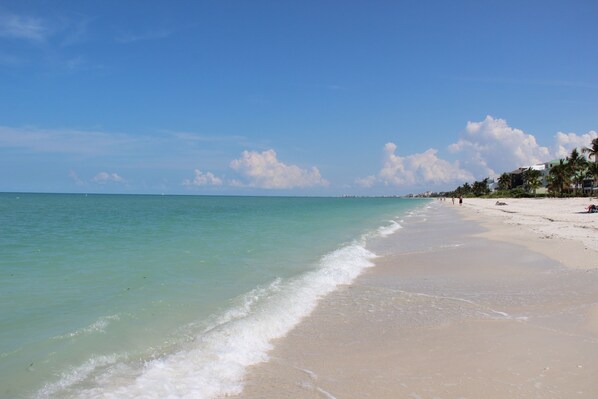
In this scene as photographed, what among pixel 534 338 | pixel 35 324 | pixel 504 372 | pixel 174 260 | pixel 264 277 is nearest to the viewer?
pixel 504 372

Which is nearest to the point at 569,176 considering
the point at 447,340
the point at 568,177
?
the point at 568,177

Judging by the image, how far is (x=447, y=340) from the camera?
705 cm

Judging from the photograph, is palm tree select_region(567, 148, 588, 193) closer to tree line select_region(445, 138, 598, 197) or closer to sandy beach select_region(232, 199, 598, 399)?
tree line select_region(445, 138, 598, 197)

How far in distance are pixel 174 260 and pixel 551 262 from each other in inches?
538

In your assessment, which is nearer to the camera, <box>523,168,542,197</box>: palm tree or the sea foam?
the sea foam

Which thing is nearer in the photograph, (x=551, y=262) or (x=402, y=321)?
(x=402, y=321)

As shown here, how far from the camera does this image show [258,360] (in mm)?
6410

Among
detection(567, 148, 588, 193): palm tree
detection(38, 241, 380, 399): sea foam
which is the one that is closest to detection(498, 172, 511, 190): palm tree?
detection(567, 148, 588, 193): palm tree

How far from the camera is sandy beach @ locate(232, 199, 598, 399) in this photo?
5.33 m

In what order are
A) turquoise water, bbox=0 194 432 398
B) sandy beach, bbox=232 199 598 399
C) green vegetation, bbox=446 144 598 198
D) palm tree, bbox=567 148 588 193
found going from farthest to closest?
palm tree, bbox=567 148 588 193 → green vegetation, bbox=446 144 598 198 → turquoise water, bbox=0 194 432 398 → sandy beach, bbox=232 199 598 399

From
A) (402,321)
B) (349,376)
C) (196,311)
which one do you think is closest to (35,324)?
(196,311)

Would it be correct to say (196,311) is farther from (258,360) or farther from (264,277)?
(264,277)

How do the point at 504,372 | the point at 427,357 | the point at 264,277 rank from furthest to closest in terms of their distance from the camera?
1. the point at 264,277
2. the point at 427,357
3. the point at 504,372

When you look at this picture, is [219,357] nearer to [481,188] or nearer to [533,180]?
[533,180]
